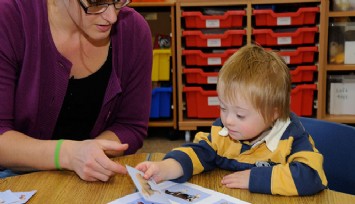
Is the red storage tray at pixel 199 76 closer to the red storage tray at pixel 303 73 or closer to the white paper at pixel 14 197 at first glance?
the red storage tray at pixel 303 73

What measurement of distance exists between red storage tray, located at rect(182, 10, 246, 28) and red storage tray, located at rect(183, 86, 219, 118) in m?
0.42

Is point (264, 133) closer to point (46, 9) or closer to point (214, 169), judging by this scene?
point (214, 169)

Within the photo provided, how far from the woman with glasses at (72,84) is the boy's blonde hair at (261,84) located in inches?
12.6

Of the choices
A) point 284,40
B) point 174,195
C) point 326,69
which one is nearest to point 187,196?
point 174,195

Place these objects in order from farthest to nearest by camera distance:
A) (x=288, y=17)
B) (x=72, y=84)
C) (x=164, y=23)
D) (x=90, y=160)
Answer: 1. (x=164, y=23)
2. (x=288, y=17)
3. (x=72, y=84)
4. (x=90, y=160)

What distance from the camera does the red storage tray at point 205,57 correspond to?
3301mm

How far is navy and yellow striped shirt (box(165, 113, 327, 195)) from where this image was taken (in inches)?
45.6

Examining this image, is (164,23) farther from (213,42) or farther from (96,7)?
(96,7)

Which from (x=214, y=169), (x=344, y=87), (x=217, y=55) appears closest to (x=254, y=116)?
(x=214, y=169)

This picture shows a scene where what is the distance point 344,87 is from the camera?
3373 millimetres

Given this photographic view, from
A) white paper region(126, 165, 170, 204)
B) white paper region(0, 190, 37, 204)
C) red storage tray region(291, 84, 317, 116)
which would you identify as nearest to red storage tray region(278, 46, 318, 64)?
red storage tray region(291, 84, 317, 116)

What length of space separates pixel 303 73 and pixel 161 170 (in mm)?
2331

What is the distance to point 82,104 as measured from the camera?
1589 millimetres

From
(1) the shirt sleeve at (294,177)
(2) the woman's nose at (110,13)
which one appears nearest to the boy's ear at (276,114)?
(1) the shirt sleeve at (294,177)
